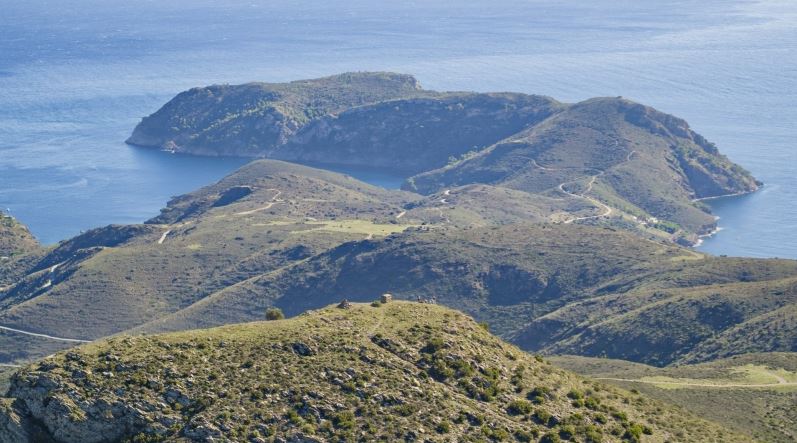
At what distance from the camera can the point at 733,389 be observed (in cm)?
8756

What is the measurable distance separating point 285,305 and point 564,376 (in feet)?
275

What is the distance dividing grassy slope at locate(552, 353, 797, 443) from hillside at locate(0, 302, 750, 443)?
11432 millimetres

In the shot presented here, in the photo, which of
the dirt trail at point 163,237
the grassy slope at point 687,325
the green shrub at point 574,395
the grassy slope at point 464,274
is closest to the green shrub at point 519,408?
the green shrub at point 574,395

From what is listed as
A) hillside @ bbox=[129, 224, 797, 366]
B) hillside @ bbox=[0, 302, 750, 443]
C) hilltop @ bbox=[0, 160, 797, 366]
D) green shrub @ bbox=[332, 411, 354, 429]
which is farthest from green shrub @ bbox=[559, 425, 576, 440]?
hilltop @ bbox=[0, 160, 797, 366]

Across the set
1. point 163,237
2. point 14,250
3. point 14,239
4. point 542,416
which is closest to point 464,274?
point 163,237

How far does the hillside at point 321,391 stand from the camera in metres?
57.4

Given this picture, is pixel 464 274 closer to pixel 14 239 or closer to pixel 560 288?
pixel 560 288

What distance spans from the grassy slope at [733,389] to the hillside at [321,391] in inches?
450

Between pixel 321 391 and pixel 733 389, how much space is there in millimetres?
37814

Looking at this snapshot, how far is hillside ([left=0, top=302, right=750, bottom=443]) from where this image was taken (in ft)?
188

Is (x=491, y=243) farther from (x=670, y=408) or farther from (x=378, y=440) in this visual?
(x=378, y=440)

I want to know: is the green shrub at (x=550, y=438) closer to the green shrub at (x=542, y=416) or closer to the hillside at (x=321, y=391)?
the hillside at (x=321, y=391)

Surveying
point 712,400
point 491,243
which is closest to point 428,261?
point 491,243

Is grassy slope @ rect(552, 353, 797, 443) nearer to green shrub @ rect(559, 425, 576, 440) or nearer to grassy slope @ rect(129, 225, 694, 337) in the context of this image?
green shrub @ rect(559, 425, 576, 440)
